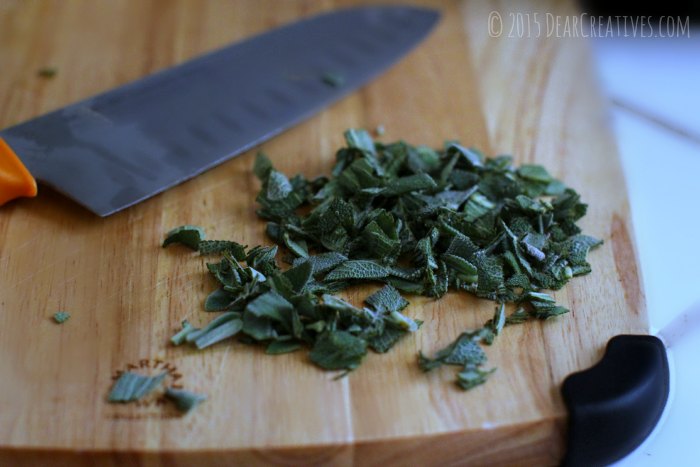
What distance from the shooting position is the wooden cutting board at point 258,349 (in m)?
1.26

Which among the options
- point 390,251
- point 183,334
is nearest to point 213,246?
point 183,334

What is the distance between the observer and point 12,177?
5.22ft

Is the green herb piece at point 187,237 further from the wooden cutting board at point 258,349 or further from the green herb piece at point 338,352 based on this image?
the green herb piece at point 338,352

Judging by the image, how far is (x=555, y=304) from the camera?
1.48 m

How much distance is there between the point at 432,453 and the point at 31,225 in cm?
92

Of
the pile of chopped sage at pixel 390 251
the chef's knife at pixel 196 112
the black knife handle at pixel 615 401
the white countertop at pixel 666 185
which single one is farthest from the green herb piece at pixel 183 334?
the white countertop at pixel 666 185

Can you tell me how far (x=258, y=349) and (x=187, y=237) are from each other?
32 centimetres

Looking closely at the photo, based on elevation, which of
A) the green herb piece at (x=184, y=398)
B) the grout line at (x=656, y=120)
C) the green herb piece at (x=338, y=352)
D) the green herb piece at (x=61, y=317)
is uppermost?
the grout line at (x=656, y=120)

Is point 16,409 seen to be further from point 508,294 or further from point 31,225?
point 508,294

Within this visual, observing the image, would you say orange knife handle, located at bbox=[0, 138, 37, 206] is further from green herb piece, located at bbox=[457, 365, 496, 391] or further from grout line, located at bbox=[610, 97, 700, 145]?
grout line, located at bbox=[610, 97, 700, 145]

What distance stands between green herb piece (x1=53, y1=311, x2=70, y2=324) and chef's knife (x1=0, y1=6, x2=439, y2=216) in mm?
254

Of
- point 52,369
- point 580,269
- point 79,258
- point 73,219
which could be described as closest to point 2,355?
point 52,369

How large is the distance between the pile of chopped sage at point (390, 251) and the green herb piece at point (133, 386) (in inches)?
3.7

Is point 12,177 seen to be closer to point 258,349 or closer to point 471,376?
point 258,349
